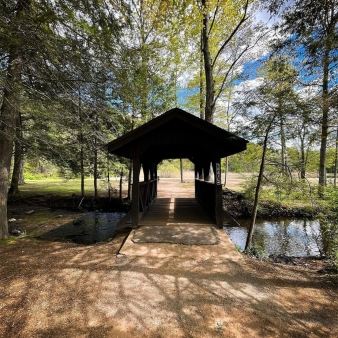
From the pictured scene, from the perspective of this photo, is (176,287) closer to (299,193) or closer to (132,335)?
(132,335)

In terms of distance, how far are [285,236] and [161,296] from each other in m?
7.07

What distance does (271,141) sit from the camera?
206 inches

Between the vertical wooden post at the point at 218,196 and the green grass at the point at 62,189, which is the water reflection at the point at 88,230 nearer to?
the green grass at the point at 62,189

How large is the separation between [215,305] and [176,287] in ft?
2.10

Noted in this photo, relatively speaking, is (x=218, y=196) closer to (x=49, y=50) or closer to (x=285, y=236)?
(x=285, y=236)

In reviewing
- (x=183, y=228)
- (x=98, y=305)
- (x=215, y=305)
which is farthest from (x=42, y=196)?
(x=215, y=305)

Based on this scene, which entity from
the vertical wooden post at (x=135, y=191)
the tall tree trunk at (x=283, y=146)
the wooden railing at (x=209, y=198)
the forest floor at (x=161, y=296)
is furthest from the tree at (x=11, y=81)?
the tall tree trunk at (x=283, y=146)

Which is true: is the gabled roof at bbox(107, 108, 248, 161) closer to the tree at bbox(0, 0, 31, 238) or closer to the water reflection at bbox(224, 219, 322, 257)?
the tree at bbox(0, 0, 31, 238)

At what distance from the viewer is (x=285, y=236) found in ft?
26.3

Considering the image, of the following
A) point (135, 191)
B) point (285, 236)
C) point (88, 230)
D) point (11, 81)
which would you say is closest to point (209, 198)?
→ point (135, 191)

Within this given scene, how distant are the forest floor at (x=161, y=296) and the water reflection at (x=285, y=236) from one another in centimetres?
314

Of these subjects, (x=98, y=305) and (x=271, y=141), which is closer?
(x=98, y=305)

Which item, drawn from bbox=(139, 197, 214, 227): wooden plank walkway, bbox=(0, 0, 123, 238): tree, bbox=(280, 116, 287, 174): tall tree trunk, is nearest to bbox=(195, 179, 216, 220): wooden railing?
bbox=(139, 197, 214, 227): wooden plank walkway

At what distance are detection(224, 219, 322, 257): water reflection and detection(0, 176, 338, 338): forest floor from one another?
3.14 meters
